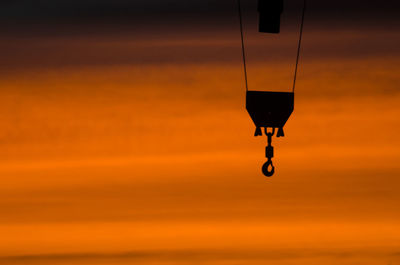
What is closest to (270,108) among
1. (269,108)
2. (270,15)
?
(269,108)

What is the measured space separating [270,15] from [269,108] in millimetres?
1701

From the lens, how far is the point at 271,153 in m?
15.4

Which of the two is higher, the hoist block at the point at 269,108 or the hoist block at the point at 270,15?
the hoist block at the point at 270,15

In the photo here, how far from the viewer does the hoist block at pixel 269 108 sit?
1577 cm

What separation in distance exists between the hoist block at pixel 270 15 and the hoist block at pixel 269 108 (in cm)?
119

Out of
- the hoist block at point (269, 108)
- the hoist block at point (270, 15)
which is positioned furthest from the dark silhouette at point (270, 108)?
the hoist block at point (270, 15)

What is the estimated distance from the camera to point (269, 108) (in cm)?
1578

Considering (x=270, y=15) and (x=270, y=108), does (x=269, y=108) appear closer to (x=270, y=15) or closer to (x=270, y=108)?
(x=270, y=108)

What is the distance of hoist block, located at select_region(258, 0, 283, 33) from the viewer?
15.9 m

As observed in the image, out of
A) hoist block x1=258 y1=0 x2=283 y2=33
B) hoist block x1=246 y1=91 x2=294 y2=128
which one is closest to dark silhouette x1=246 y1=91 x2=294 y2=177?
hoist block x1=246 y1=91 x2=294 y2=128

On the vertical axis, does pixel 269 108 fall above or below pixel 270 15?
below

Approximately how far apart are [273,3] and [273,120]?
2142 millimetres

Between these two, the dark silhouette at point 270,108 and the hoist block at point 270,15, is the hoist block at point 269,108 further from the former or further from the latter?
the hoist block at point 270,15

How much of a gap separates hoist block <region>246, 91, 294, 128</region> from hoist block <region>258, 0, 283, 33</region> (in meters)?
1.19
